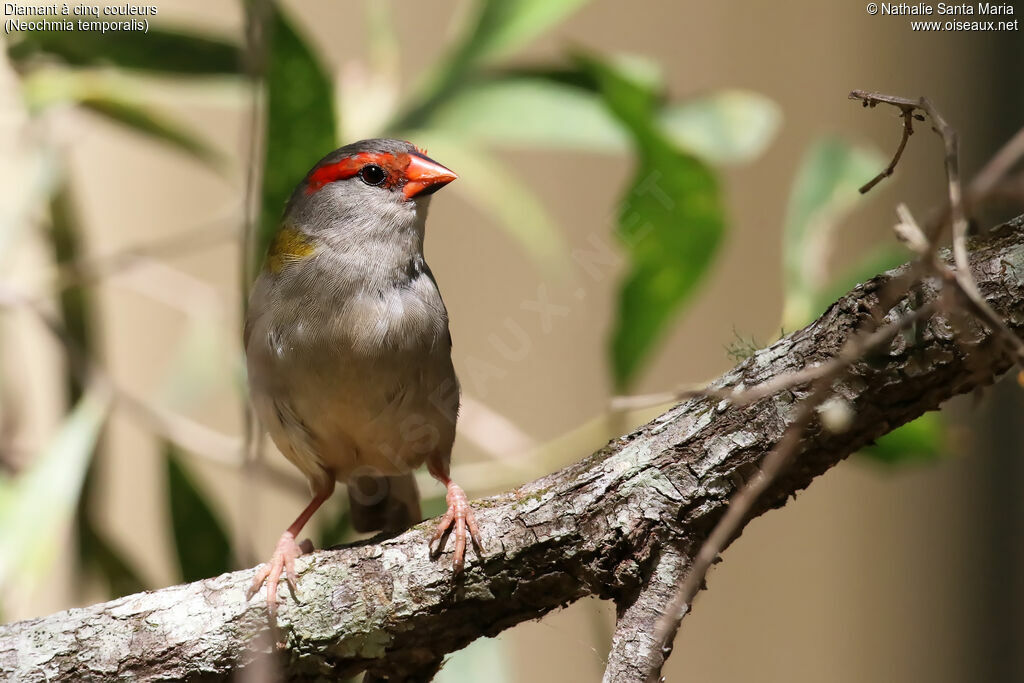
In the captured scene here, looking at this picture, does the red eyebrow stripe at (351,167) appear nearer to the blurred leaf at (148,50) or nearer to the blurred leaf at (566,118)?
the blurred leaf at (566,118)

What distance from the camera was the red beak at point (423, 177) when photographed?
243 centimetres

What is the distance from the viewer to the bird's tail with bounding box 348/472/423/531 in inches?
104

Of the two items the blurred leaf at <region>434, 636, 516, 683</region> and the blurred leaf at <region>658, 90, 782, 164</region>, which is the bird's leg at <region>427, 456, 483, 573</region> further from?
the blurred leaf at <region>658, 90, 782, 164</region>

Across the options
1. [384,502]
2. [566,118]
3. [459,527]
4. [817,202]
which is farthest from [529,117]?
[459,527]

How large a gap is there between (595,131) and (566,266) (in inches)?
18.1

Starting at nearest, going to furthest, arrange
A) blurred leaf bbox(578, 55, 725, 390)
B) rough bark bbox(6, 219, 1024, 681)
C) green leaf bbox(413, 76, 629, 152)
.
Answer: rough bark bbox(6, 219, 1024, 681) → blurred leaf bbox(578, 55, 725, 390) → green leaf bbox(413, 76, 629, 152)

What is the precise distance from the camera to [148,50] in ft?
9.91

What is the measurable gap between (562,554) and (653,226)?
1.23 metres

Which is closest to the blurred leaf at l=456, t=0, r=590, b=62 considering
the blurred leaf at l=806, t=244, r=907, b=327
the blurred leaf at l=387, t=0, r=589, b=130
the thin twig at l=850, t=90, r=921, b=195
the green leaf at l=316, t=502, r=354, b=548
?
the blurred leaf at l=387, t=0, r=589, b=130

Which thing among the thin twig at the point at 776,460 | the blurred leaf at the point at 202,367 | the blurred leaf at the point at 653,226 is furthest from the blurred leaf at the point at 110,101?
the thin twig at the point at 776,460

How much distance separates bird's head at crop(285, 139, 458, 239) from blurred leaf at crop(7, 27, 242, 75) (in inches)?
31.5

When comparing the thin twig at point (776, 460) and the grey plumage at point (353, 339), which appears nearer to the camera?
the thin twig at point (776, 460)

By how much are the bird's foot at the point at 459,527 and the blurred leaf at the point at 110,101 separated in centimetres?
176

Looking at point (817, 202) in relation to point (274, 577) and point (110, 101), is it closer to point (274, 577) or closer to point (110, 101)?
point (274, 577)
